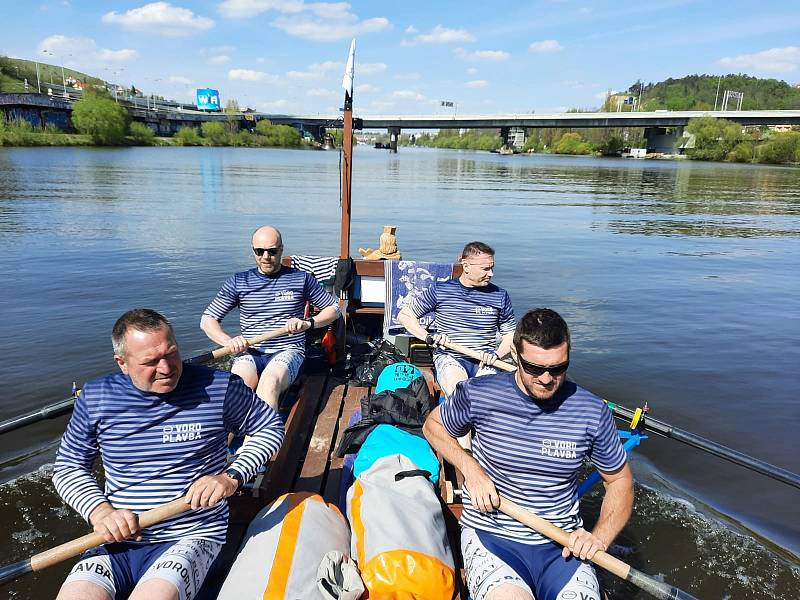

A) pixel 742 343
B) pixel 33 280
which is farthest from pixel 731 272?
pixel 33 280

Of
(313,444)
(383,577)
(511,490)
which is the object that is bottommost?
(313,444)

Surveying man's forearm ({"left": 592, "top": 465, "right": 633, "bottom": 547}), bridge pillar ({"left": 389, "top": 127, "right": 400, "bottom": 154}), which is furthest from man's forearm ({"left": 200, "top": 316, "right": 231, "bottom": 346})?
bridge pillar ({"left": 389, "top": 127, "right": 400, "bottom": 154})

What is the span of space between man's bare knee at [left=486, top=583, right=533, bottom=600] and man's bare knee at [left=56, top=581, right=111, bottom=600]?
204 cm

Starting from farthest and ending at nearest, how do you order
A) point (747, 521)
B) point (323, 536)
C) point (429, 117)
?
1. point (429, 117)
2. point (747, 521)
3. point (323, 536)

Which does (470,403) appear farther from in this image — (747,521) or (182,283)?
(182,283)

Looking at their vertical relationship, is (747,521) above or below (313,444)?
below

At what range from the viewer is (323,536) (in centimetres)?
325

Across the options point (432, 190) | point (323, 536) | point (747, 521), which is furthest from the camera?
point (432, 190)

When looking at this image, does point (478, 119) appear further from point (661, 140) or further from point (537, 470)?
point (537, 470)

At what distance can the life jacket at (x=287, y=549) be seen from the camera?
2.84m

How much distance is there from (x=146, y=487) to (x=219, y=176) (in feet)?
148

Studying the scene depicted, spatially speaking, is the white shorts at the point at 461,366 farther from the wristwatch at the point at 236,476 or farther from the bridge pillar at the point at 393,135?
the bridge pillar at the point at 393,135

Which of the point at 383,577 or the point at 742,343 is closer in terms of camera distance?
the point at 383,577

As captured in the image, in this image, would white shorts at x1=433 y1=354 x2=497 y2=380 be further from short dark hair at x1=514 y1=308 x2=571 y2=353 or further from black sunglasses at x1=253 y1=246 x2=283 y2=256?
→ short dark hair at x1=514 y1=308 x2=571 y2=353
